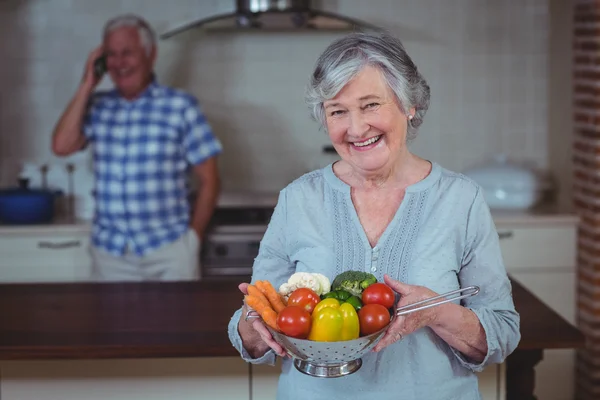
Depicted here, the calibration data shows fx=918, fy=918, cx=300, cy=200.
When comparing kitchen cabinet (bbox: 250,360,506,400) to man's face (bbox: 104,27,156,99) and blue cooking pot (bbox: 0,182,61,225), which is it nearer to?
man's face (bbox: 104,27,156,99)

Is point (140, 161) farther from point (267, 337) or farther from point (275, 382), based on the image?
point (267, 337)

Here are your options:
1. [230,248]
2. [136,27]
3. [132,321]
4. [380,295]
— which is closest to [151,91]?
[136,27]

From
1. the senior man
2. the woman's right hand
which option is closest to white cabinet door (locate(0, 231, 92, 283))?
the senior man

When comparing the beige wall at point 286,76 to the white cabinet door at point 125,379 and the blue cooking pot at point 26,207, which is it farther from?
the white cabinet door at point 125,379

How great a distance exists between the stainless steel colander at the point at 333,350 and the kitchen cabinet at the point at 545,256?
8.44ft

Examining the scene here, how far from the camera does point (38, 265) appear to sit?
171 inches

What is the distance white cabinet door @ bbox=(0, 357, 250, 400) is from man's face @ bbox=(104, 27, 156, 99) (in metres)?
1.75

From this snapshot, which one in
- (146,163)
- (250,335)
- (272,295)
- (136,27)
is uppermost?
(136,27)

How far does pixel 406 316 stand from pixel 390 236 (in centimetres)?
25

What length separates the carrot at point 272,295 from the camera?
182 centimetres

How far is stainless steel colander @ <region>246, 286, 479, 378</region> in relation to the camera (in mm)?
1722

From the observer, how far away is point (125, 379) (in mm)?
2703

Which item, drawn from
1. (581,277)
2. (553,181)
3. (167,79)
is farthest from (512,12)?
(167,79)

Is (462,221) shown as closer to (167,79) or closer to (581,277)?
(581,277)
